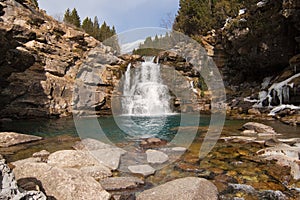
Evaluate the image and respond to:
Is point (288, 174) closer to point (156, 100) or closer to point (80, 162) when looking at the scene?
point (80, 162)

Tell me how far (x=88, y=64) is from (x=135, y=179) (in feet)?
73.1

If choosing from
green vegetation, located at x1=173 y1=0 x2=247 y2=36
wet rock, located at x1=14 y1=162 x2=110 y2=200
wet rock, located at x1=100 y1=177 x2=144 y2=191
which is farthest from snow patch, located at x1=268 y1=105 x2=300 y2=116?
wet rock, located at x1=14 y1=162 x2=110 y2=200

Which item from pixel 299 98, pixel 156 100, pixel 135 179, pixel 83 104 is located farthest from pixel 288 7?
pixel 83 104

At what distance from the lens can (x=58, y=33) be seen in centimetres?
2505

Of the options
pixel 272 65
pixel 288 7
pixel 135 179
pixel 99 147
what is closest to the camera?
pixel 135 179

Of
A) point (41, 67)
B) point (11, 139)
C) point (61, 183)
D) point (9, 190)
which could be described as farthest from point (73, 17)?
point (9, 190)

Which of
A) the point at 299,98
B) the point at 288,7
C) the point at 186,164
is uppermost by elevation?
the point at 288,7

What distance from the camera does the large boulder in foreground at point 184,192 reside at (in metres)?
3.81

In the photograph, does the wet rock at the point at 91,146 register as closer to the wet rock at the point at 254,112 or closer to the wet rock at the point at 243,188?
the wet rock at the point at 243,188

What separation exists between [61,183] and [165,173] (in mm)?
2598

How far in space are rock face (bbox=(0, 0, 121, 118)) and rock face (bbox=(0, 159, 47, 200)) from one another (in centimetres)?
1482

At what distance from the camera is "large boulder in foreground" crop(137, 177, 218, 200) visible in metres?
3.81

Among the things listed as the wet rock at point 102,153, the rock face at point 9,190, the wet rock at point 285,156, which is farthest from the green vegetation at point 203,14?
the rock face at point 9,190

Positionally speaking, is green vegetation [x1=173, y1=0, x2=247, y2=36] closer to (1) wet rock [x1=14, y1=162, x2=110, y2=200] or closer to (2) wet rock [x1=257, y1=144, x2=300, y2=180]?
(2) wet rock [x1=257, y1=144, x2=300, y2=180]
